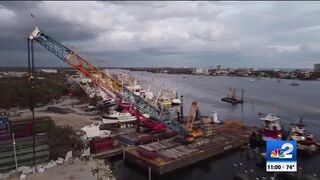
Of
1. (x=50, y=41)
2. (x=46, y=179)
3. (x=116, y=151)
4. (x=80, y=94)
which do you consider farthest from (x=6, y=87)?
(x=46, y=179)

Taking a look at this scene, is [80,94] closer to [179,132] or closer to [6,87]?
[6,87]

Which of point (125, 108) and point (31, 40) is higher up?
point (31, 40)

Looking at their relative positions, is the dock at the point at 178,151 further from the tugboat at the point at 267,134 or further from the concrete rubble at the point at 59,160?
the concrete rubble at the point at 59,160

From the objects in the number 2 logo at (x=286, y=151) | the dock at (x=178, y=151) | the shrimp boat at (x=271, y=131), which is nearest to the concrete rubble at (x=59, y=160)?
the dock at (x=178, y=151)

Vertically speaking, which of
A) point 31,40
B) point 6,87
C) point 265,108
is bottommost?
point 265,108

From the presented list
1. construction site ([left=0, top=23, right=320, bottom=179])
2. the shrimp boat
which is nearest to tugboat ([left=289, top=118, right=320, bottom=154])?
the shrimp boat

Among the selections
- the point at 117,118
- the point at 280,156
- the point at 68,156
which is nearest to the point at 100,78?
the point at 117,118
